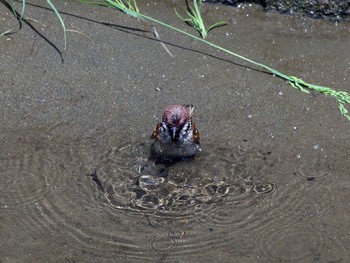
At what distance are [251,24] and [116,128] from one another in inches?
66.5

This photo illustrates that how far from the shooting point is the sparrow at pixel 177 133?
5500 mm

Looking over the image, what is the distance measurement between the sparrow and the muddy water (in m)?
0.08

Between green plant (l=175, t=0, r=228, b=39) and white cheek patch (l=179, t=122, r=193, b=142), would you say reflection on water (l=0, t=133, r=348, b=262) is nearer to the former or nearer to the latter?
white cheek patch (l=179, t=122, r=193, b=142)

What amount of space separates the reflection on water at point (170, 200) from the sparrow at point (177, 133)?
0.08 metres

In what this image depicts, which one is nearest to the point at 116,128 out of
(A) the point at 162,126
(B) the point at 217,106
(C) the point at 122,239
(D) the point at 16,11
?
(A) the point at 162,126

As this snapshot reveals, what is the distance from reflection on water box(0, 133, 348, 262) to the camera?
15.4 feet

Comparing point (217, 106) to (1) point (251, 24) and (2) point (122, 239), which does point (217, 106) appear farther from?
(2) point (122, 239)

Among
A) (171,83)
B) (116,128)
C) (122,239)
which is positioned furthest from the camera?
(171,83)

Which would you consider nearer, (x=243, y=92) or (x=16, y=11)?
(x=243, y=92)

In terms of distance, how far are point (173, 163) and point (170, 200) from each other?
60 cm

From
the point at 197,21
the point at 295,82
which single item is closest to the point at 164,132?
the point at 295,82

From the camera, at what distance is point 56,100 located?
19.4 feet

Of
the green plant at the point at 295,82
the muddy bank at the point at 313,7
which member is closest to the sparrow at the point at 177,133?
the green plant at the point at 295,82

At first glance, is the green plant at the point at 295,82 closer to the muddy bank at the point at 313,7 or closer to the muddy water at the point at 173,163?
the muddy water at the point at 173,163
